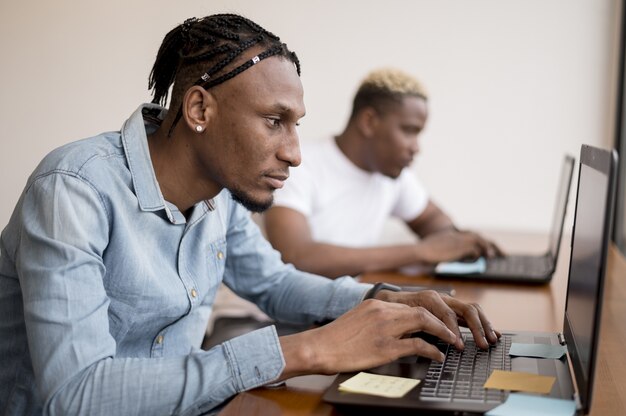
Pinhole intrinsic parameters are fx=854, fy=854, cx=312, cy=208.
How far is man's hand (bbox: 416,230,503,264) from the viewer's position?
2.29 metres

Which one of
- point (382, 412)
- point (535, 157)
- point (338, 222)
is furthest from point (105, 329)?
point (535, 157)

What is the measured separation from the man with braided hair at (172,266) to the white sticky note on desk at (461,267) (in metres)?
0.66

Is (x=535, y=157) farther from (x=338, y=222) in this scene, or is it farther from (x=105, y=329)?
(x=105, y=329)

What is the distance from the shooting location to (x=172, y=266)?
1342mm

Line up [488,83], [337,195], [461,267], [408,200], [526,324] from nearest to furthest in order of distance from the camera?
[526,324] < [461,267] < [337,195] < [408,200] < [488,83]

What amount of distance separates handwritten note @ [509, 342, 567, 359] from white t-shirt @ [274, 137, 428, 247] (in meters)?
1.21

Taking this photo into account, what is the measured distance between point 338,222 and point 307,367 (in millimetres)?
1547

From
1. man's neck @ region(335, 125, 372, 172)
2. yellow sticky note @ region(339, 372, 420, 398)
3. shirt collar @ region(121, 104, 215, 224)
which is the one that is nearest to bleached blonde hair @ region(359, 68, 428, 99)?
man's neck @ region(335, 125, 372, 172)

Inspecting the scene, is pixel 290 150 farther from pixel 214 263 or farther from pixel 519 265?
pixel 519 265

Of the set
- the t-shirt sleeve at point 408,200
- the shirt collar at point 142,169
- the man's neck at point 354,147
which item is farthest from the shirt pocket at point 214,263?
the t-shirt sleeve at point 408,200

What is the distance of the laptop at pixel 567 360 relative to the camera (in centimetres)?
95

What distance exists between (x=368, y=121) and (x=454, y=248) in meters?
0.57

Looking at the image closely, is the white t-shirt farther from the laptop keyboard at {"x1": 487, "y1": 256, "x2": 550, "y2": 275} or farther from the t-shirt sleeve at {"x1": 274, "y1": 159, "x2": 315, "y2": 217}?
the laptop keyboard at {"x1": 487, "y1": 256, "x2": 550, "y2": 275}

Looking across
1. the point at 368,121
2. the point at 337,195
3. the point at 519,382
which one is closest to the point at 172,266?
the point at 519,382
